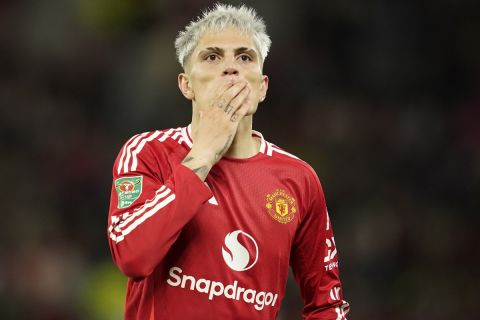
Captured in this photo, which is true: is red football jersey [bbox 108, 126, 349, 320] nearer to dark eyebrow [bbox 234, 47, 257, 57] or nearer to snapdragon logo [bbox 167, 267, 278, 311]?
snapdragon logo [bbox 167, 267, 278, 311]

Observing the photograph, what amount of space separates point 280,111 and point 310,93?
454mm

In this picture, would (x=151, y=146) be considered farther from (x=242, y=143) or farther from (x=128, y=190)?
(x=242, y=143)

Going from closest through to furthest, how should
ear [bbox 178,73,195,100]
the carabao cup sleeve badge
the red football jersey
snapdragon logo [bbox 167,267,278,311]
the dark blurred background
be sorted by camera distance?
1. the red football jersey
2. the carabao cup sleeve badge
3. snapdragon logo [bbox 167,267,278,311]
4. ear [bbox 178,73,195,100]
5. the dark blurred background

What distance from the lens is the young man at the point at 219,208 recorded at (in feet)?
10.3

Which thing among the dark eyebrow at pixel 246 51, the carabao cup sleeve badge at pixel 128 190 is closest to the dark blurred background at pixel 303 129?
the dark eyebrow at pixel 246 51

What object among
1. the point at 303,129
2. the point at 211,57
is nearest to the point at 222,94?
the point at 211,57

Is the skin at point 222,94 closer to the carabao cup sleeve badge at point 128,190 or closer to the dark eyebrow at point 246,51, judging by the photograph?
the dark eyebrow at point 246,51

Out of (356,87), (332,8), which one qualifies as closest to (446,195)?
(356,87)

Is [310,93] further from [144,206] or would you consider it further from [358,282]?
[144,206]

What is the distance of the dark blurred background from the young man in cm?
330

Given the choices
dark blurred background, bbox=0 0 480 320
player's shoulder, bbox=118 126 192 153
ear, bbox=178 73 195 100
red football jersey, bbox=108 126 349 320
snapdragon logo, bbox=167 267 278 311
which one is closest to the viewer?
red football jersey, bbox=108 126 349 320

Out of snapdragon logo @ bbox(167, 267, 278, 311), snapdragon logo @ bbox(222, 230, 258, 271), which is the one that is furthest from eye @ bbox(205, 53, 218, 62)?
snapdragon logo @ bbox(167, 267, 278, 311)

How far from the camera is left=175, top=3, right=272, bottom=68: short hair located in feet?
11.8

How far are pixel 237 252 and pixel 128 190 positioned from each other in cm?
50
